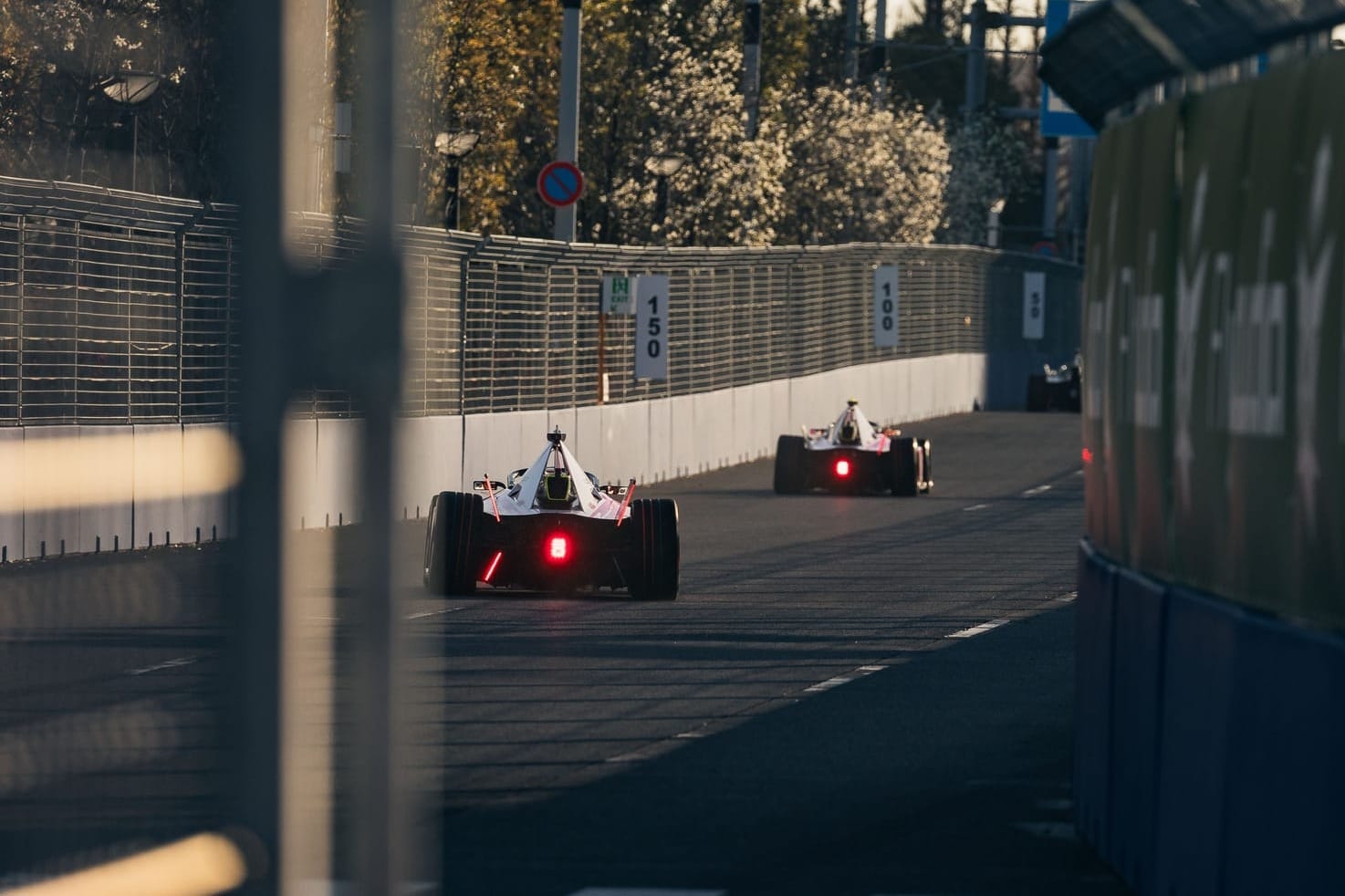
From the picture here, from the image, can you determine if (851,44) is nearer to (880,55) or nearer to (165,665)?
(880,55)

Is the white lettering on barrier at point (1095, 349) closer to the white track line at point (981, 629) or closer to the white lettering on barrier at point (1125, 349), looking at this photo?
the white lettering on barrier at point (1125, 349)

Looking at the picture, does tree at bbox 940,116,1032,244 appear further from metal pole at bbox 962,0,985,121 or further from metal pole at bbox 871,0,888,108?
metal pole at bbox 871,0,888,108

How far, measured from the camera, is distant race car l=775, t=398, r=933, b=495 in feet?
104

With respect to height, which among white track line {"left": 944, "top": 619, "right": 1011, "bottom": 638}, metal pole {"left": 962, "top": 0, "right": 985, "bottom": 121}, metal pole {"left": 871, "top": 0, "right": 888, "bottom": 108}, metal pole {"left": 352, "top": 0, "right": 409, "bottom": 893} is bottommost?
white track line {"left": 944, "top": 619, "right": 1011, "bottom": 638}

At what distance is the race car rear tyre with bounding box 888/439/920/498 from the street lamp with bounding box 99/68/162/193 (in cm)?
2868

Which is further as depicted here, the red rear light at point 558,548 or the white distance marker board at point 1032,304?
the white distance marker board at point 1032,304

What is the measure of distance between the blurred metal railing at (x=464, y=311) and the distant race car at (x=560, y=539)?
4.36 feet

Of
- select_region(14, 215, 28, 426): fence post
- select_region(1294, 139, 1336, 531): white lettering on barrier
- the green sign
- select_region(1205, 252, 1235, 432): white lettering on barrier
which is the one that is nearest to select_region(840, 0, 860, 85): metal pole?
the green sign

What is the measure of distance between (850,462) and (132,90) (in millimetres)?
28693

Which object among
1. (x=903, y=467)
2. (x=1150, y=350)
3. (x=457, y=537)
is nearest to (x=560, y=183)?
(x=903, y=467)

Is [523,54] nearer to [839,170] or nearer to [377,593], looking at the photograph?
[839,170]

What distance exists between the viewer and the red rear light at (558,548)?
17719 millimetres

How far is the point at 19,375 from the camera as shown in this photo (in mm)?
4293

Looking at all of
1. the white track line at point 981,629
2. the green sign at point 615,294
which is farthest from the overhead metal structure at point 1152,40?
the green sign at point 615,294
